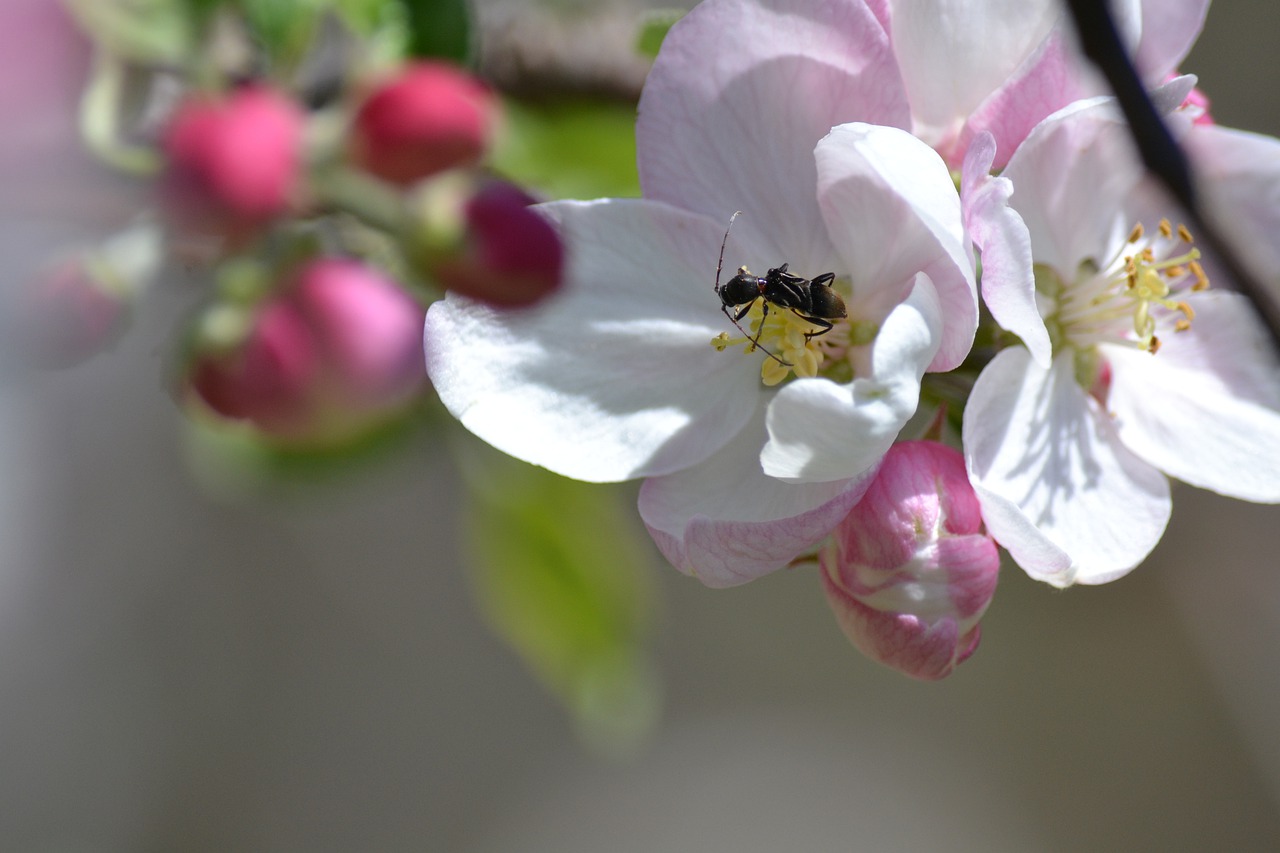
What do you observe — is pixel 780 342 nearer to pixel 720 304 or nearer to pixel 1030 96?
pixel 720 304

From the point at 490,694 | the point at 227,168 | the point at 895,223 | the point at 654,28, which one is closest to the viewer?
the point at 227,168

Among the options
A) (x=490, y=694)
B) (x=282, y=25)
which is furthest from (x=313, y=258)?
(x=490, y=694)

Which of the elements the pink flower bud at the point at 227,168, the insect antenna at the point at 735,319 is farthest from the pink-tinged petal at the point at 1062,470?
the pink flower bud at the point at 227,168

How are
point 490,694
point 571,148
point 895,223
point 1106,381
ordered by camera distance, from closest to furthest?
point 895,223
point 1106,381
point 571,148
point 490,694

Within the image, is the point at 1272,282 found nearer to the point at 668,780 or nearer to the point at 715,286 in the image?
the point at 715,286

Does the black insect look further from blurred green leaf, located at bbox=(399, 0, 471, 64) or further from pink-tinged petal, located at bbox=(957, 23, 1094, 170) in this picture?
blurred green leaf, located at bbox=(399, 0, 471, 64)

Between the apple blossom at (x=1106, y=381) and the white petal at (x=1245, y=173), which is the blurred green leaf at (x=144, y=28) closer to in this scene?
the apple blossom at (x=1106, y=381)

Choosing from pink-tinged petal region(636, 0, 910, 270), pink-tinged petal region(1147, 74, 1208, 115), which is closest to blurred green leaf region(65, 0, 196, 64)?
pink-tinged petal region(636, 0, 910, 270)
